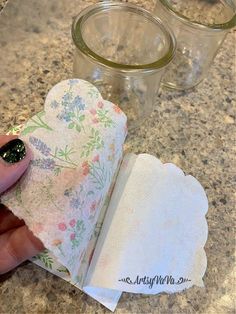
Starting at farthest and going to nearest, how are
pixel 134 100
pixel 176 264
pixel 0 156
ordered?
pixel 134 100 → pixel 176 264 → pixel 0 156

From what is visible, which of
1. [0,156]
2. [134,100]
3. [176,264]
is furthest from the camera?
[134,100]

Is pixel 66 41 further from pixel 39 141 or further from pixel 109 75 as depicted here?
pixel 39 141


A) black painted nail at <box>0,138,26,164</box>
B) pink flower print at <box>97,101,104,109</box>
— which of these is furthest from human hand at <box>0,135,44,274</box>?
pink flower print at <box>97,101,104,109</box>

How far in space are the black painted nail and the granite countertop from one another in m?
0.13

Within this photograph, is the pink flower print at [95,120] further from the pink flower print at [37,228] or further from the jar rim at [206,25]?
the jar rim at [206,25]

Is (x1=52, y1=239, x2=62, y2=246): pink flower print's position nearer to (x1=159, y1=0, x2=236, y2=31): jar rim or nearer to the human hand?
the human hand

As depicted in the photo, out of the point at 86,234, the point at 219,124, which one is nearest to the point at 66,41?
the point at 219,124

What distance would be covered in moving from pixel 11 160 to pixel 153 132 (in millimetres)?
282

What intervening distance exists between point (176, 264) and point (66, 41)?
0.41m

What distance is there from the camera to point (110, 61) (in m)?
0.53

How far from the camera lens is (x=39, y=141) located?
17.2 inches

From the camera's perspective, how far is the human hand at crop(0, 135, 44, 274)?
15.8 inches

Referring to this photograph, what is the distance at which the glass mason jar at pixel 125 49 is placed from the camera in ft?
1.86

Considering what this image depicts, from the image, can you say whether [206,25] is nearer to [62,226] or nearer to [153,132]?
[153,132]
